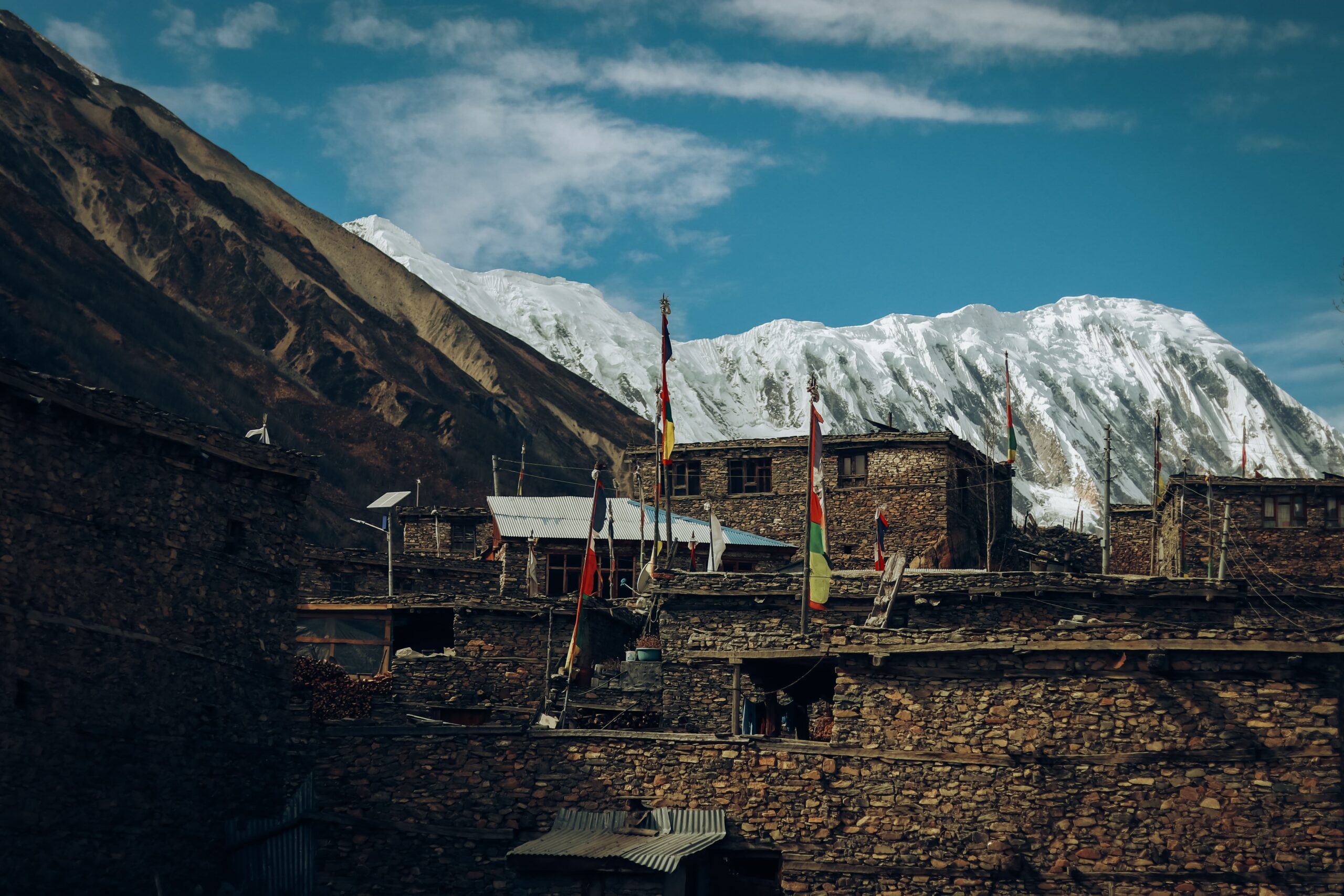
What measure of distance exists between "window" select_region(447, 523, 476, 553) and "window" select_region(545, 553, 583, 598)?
7.15m

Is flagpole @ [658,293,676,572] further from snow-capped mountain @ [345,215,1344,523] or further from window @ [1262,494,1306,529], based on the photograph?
snow-capped mountain @ [345,215,1344,523]

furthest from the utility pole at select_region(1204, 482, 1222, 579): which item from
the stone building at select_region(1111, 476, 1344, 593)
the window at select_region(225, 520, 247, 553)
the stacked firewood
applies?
the window at select_region(225, 520, 247, 553)

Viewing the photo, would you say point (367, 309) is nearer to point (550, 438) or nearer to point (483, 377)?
point (483, 377)

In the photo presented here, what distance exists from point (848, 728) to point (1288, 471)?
585 ft

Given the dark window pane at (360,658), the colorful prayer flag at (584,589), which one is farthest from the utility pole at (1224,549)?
the dark window pane at (360,658)

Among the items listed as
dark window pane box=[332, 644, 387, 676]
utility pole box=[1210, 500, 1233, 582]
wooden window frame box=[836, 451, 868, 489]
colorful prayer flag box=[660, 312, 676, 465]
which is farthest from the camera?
wooden window frame box=[836, 451, 868, 489]

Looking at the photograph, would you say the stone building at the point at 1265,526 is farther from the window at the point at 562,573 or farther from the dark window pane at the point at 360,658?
the dark window pane at the point at 360,658

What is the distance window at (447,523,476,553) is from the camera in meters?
50.3

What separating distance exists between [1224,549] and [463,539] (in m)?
25.3

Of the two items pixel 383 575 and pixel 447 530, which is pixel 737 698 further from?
pixel 447 530

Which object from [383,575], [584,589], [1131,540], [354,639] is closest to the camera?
[584,589]

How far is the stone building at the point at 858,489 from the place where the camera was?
5025 centimetres

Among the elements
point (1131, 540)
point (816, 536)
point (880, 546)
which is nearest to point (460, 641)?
point (816, 536)

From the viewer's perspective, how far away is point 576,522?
4484 centimetres
